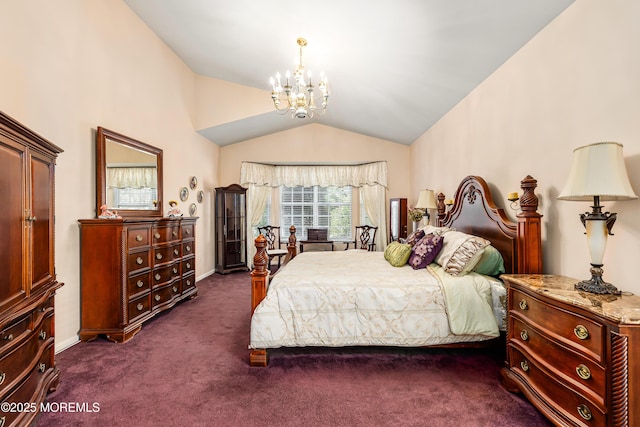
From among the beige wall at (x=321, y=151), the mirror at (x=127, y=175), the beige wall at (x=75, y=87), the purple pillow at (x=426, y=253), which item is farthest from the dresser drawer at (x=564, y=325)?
the beige wall at (x=321, y=151)

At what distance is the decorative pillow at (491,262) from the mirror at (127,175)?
141 inches

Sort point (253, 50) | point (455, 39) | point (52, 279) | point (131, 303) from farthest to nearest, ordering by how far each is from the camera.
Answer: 1. point (253, 50)
2. point (131, 303)
3. point (455, 39)
4. point (52, 279)

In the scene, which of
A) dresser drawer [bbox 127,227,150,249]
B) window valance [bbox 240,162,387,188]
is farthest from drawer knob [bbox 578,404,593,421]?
window valance [bbox 240,162,387,188]

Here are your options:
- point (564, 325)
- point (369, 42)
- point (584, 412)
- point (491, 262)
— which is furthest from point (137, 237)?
point (584, 412)

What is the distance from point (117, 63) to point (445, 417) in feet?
14.1

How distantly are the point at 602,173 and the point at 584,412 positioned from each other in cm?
112

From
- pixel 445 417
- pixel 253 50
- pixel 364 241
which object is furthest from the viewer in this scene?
pixel 364 241

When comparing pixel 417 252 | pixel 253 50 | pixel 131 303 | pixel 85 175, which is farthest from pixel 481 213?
pixel 85 175

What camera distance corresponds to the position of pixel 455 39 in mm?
2496

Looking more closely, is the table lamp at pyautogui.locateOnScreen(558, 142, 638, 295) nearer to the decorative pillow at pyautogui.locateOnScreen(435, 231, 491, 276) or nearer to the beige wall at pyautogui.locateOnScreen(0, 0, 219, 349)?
the decorative pillow at pyautogui.locateOnScreen(435, 231, 491, 276)

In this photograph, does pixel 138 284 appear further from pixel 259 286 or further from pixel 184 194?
pixel 184 194

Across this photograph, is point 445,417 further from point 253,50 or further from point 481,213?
point 253,50

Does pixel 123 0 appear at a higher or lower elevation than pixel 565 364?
higher

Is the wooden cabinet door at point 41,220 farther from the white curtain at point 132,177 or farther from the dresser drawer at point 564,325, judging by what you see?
the dresser drawer at point 564,325
